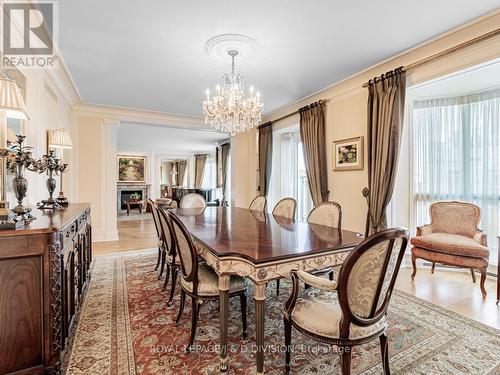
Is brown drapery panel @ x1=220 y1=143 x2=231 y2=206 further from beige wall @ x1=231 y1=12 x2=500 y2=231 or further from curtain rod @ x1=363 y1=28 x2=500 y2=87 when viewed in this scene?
curtain rod @ x1=363 y1=28 x2=500 y2=87

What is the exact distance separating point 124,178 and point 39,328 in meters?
10.3

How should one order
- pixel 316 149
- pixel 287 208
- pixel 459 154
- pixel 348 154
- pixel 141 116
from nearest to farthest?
pixel 287 208 → pixel 459 154 → pixel 348 154 → pixel 316 149 → pixel 141 116

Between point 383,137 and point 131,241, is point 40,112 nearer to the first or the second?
point 131,241

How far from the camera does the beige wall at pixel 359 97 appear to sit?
7.89ft

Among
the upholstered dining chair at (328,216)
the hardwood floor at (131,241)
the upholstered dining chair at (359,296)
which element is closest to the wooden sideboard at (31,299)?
the upholstered dining chair at (359,296)

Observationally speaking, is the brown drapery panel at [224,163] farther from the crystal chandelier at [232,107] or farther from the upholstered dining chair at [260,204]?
the crystal chandelier at [232,107]

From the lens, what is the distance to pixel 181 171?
39.9ft

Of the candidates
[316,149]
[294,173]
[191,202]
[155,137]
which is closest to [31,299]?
[191,202]

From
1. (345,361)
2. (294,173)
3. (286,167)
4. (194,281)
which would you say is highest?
(286,167)

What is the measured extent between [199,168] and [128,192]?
3.17 metres

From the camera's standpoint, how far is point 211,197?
999 cm

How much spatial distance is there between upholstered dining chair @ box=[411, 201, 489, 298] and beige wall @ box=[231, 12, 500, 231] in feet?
1.41

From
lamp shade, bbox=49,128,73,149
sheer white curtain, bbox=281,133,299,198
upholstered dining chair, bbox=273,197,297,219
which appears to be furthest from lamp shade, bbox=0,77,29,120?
sheer white curtain, bbox=281,133,299,198

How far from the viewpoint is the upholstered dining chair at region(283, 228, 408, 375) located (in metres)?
1.21
